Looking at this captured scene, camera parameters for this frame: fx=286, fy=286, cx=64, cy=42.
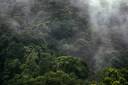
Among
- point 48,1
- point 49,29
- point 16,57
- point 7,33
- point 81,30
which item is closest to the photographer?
point 16,57

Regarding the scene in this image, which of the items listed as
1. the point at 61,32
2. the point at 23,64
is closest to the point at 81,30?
the point at 61,32

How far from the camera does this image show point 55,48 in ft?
94.8

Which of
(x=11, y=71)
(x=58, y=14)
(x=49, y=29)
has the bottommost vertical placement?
(x=11, y=71)

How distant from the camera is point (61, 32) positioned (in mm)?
32562

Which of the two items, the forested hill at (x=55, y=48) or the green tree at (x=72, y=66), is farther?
the green tree at (x=72, y=66)

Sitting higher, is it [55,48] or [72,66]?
[55,48]

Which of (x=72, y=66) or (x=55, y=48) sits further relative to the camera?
(x=55, y=48)

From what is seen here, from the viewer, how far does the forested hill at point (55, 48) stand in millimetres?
20823

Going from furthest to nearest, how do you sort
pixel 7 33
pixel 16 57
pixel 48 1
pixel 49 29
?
pixel 48 1
pixel 49 29
pixel 7 33
pixel 16 57

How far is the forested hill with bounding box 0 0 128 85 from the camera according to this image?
20.8m

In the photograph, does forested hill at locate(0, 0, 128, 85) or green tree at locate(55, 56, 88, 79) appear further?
green tree at locate(55, 56, 88, 79)

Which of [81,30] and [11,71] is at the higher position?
[81,30]

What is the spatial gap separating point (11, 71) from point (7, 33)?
5919 millimetres

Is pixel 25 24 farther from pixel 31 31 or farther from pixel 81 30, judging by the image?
pixel 81 30
